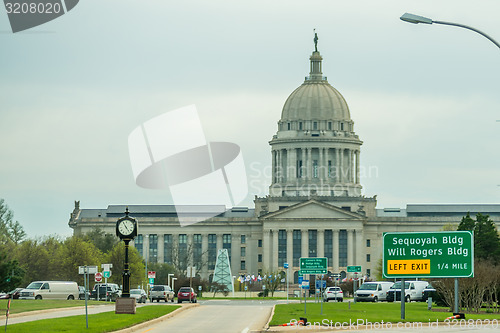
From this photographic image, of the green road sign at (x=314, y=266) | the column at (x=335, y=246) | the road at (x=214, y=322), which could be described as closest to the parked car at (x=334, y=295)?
the road at (x=214, y=322)

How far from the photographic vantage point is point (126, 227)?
58.7 m

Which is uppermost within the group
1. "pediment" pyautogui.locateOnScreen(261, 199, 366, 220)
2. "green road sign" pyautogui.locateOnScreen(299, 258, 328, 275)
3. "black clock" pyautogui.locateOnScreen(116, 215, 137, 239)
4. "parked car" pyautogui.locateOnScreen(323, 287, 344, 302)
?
"pediment" pyautogui.locateOnScreen(261, 199, 366, 220)

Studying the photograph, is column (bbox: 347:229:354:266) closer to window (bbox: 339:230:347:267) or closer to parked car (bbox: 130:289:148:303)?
window (bbox: 339:230:347:267)

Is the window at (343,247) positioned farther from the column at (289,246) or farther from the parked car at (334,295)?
the parked car at (334,295)

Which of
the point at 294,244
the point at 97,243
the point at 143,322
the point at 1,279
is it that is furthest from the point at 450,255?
the point at 294,244

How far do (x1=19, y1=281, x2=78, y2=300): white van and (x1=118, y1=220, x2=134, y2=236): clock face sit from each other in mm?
31093

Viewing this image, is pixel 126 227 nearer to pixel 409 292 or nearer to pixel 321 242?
pixel 409 292

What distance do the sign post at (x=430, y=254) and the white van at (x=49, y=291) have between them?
3846cm

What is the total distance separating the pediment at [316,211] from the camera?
617 ft

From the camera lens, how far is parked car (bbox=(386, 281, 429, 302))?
94.9 metres

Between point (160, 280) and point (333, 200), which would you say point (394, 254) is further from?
point (333, 200)

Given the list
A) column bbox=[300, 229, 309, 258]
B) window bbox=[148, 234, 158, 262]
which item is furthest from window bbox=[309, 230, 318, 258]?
window bbox=[148, 234, 158, 262]

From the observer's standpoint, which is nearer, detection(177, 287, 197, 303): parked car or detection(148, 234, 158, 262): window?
detection(177, 287, 197, 303): parked car

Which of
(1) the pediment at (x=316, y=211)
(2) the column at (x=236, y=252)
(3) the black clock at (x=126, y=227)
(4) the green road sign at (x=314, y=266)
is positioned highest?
(1) the pediment at (x=316, y=211)
